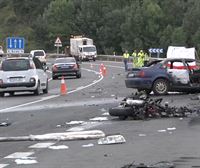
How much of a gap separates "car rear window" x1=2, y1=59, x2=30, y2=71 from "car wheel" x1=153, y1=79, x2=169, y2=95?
5392 mm

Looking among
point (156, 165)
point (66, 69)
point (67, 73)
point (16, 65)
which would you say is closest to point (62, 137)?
point (156, 165)

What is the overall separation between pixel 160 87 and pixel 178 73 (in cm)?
85

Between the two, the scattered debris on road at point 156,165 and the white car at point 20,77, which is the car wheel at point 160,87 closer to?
the white car at point 20,77

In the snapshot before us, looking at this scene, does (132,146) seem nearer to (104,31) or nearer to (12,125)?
(12,125)

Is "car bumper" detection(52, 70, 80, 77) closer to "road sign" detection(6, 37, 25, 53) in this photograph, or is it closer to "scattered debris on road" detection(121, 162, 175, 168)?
"road sign" detection(6, 37, 25, 53)

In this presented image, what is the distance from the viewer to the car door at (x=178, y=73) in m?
24.5

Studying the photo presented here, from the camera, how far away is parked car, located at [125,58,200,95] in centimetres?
2444

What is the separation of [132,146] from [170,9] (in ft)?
341

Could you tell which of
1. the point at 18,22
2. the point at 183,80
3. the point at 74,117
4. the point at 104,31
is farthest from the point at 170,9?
the point at 74,117

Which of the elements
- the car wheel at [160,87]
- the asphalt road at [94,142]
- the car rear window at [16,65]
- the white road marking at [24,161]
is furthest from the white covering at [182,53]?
the white road marking at [24,161]

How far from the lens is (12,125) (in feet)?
49.0

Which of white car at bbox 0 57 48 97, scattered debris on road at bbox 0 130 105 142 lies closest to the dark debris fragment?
scattered debris on road at bbox 0 130 105 142

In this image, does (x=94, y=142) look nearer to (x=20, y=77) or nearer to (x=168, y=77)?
(x=168, y=77)

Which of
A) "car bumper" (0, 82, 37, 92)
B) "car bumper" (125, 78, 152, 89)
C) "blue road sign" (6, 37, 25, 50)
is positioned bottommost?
"car bumper" (0, 82, 37, 92)
